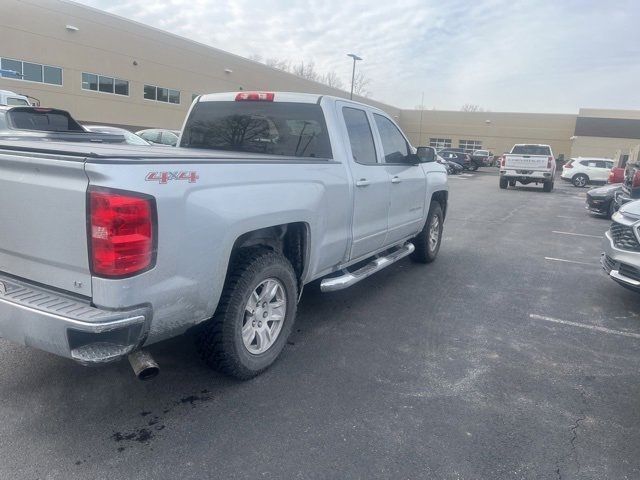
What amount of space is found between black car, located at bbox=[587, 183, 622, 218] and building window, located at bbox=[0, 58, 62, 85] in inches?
1008

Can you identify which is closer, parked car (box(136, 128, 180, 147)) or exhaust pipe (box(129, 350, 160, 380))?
exhaust pipe (box(129, 350, 160, 380))

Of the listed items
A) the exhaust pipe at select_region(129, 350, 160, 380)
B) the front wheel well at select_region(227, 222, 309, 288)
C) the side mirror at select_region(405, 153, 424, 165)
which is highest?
the side mirror at select_region(405, 153, 424, 165)

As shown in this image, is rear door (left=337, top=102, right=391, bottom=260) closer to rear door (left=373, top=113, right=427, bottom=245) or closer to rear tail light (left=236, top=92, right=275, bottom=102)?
rear door (left=373, top=113, right=427, bottom=245)

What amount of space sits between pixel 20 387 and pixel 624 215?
236 inches

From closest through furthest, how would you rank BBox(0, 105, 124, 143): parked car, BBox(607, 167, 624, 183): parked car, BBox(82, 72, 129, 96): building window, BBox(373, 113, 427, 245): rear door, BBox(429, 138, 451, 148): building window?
1. BBox(373, 113, 427, 245): rear door
2. BBox(0, 105, 124, 143): parked car
3. BBox(607, 167, 624, 183): parked car
4. BBox(82, 72, 129, 96): building window
5. BBox(429, 138, 451, 148): building window

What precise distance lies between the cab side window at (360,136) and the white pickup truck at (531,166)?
18.7m

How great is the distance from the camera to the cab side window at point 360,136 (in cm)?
471

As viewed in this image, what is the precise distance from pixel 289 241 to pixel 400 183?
6.65 ft

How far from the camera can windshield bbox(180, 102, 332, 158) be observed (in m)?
4.47

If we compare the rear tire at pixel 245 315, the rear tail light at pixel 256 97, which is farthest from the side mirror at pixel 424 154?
the rear tire at pixel 245 315

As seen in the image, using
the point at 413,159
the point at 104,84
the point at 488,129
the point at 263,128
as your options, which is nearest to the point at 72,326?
the point at 263,128

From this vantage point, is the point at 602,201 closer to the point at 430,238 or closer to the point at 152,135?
the point at 430,238

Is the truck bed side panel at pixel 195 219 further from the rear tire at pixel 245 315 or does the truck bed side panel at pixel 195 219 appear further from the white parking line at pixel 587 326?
the white parking line at pixel 587 326

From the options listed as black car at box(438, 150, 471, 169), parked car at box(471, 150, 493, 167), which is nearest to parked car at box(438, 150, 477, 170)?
black car at box(438, 150, 471, 169)
